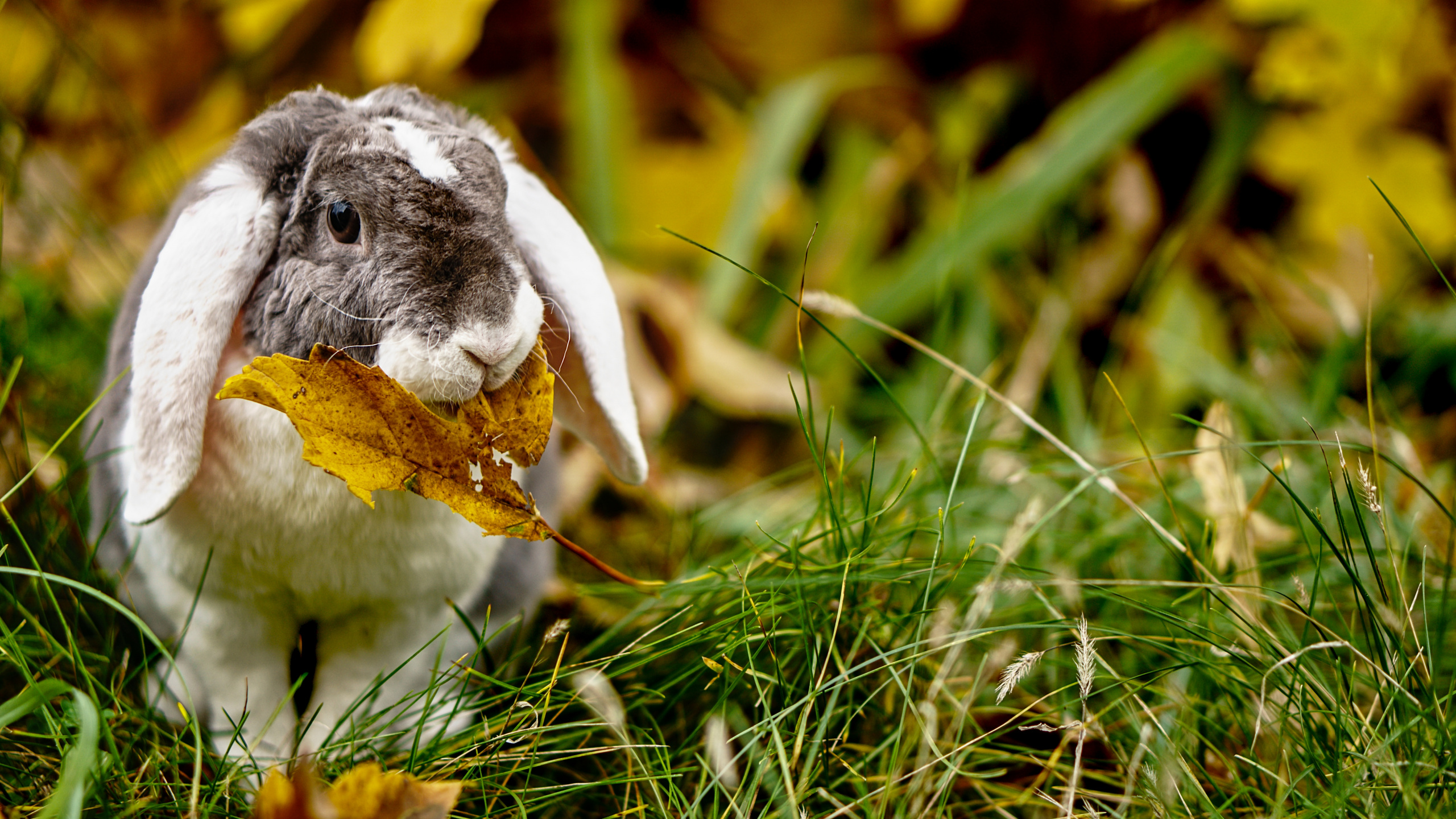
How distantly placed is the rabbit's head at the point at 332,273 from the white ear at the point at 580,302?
0.08 meters

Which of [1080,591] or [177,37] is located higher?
[177,37]

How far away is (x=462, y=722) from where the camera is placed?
5.09 ft

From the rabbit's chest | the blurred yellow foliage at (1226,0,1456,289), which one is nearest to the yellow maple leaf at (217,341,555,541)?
the rabbit's chest

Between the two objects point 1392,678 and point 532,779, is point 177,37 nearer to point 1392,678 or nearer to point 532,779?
point 532,779

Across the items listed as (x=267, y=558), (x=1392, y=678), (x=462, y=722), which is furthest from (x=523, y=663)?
(x=1392, y=678)

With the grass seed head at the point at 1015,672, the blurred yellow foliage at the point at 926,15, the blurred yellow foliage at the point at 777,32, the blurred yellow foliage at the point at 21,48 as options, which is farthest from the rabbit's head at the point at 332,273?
the blurred yellow foliage at the point at 777,32

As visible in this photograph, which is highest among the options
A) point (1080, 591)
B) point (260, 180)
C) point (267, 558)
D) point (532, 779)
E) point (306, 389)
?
point (260, 180)

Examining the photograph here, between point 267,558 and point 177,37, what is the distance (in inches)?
113

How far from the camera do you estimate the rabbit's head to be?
1291 mm

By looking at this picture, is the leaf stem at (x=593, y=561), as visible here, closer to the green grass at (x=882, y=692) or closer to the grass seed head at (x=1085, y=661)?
the green grass at (x=882, y=692)

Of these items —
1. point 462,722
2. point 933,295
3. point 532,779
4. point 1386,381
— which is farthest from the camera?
point 933,295

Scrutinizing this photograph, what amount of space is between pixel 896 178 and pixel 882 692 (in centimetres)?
230

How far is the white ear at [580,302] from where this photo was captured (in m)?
1.49

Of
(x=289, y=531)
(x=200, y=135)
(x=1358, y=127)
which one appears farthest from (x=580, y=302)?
(x=1358, y=127)
